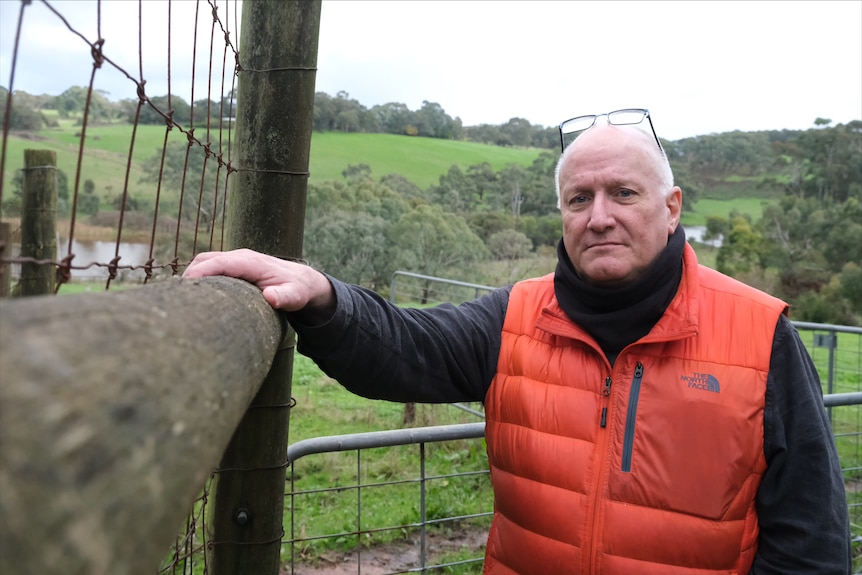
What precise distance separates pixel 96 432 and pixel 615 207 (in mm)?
1782

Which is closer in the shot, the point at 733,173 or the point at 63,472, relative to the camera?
the point at 63,472

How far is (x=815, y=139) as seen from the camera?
4697cm

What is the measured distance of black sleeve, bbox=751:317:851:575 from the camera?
1749 millimetres

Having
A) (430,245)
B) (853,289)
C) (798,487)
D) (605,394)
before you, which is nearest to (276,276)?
(605,394)

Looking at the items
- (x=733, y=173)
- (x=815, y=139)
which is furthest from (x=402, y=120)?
(x=815, y=139)

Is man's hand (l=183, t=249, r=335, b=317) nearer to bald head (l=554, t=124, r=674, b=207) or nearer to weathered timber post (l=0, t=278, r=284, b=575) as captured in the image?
weathered timber post (l=0, t=278, r=284, b=575)

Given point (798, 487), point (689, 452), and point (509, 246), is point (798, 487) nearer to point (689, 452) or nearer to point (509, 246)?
A: point (689, 452)

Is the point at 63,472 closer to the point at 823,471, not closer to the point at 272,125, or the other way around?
the point at 272,125

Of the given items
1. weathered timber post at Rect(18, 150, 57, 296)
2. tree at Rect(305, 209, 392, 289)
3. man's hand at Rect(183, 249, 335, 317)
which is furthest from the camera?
tree at Rect(305, 209, 392, 289)

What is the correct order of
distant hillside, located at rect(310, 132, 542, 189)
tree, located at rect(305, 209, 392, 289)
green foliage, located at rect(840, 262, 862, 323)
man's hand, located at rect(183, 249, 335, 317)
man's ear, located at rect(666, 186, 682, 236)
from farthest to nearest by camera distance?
distant hillside, located at rect(310, 132, 542, 189) → green foliage, located at rect(840, 262, 862, 323) → tree, located at rect(305, 209, 392, 289) → man's ear, located at rect(666, 186, 682, 236) → man's hand, located at rect(183, 249, 335, 317)

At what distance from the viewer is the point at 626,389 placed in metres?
1.87

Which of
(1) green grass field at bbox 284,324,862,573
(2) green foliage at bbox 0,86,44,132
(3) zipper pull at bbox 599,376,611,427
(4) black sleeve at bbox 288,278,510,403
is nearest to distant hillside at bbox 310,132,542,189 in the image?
(1) green grass field at bbox 284,324,862,573

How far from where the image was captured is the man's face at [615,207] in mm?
1980

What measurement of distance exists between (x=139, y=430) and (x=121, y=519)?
0.18 feet
